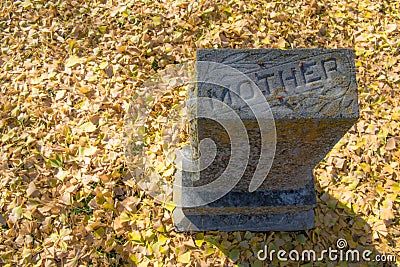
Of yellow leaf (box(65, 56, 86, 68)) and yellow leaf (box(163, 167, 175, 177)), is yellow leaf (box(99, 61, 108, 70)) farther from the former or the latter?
yellow leaf (box(163, 167, 175, 177))

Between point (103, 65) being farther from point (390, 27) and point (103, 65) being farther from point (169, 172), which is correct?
point (390, 27)

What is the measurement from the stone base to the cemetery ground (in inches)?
2.0

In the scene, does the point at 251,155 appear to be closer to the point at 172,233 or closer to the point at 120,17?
the point at 172,233

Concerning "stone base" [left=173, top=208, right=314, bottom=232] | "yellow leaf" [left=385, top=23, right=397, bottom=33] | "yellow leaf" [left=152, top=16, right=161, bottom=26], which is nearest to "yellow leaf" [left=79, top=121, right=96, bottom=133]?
"stone base" [left=173, top=208, right=314, bottom=232]

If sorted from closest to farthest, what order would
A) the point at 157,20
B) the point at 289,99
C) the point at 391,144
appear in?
1. the point at 289,99
2. the point at 391,144
3. the point at 157,20

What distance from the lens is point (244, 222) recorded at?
2.59 m

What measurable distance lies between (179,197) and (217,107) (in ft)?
3.80

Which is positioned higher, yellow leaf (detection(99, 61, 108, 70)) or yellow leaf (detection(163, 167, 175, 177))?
yellow leaf (detection(99, 61, 108, 70))

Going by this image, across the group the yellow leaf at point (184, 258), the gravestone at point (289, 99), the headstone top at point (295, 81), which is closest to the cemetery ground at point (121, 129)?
the yellow leaf at point (184, 258)

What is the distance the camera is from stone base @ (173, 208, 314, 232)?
8.50ft

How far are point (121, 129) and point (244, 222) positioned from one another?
118 centimetres

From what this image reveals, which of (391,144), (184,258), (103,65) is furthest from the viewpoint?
(103,65)

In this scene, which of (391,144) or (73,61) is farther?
(73,61)

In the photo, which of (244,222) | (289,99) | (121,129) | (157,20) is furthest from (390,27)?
(121,129)
